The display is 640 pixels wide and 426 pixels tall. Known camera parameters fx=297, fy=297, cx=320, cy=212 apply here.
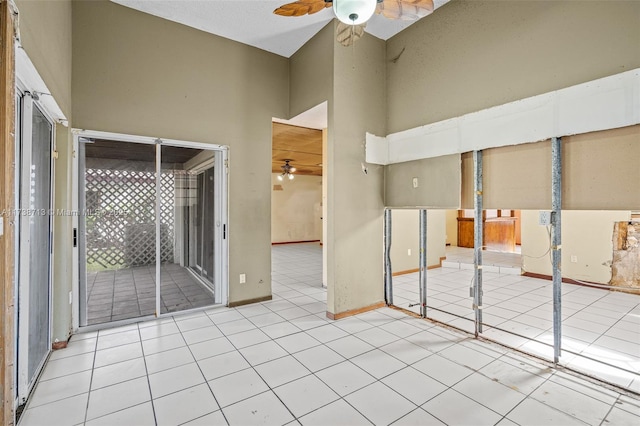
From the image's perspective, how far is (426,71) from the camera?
371 cm

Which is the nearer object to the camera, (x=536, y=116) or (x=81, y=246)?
(x=536, y=116)

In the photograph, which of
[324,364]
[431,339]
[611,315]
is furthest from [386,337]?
[611,315]

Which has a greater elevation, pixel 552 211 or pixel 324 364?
pixel 552 211

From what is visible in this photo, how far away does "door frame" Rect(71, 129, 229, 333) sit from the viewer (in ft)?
10.7

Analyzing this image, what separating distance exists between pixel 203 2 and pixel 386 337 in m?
4.28

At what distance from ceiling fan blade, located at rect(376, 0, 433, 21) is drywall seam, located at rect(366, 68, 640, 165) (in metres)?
1.22

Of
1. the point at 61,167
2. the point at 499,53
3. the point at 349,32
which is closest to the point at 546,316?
the point at 499,53

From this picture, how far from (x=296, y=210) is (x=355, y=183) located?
8.48 meters

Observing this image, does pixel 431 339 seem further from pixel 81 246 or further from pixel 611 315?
pixel 81 246

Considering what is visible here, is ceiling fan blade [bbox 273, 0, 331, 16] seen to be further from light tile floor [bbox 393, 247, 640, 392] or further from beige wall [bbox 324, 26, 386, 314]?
light tile floor [bbox 393, 247, 640, 392]

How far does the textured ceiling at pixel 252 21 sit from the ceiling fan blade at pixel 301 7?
1.15 m

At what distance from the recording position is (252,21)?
3717mm

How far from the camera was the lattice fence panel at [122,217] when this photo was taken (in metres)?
3.50

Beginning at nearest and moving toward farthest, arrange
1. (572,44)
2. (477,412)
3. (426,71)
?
(477,412) → (572,44) → (426,71)
